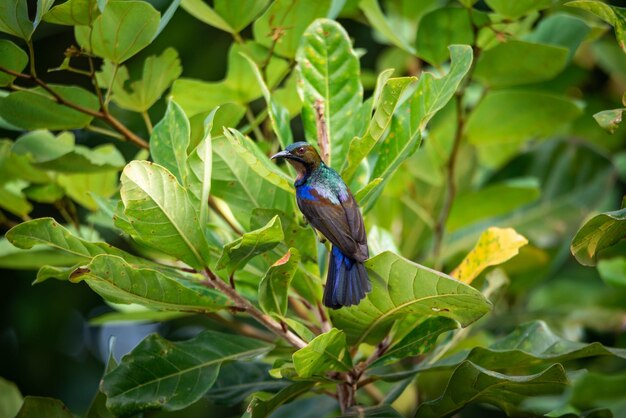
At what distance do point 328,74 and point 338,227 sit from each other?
0.34 meters

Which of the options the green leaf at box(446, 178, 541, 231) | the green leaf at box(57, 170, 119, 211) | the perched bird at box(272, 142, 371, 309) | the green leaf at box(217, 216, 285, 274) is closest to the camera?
the green leaf at box(217, 216, 285, 274)

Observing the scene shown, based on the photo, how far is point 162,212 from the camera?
1248 millimetres

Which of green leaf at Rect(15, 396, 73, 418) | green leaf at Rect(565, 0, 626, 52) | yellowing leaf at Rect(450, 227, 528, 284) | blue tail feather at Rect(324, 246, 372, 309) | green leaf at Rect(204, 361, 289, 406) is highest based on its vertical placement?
green leaf at Rect(565, 0, 626, 52)

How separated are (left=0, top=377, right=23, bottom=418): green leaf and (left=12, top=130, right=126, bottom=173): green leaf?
56 centimetres

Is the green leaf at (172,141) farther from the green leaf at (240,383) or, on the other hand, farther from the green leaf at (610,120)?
the green leaf at (610,120)

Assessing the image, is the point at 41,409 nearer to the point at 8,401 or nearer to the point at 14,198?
the point at 8,401

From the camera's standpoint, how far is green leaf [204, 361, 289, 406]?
1.68 metres

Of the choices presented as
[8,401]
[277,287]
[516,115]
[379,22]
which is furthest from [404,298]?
[8,401]

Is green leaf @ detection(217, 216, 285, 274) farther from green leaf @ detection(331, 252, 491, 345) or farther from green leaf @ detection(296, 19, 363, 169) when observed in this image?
green leaf @ detection(296, 19, 363, 169)

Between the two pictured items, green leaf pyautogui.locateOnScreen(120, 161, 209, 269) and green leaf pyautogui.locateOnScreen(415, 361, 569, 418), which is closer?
green leaf pyautogui.locateOnScreen(120, 161, 209, 269)

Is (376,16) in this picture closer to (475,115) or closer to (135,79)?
(475,115)

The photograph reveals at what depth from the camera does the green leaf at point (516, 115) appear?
1975 millimetres

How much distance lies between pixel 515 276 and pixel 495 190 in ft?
1.48

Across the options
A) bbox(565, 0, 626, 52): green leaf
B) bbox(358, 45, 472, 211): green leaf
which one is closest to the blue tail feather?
bbox(358, 45, 472, 211): green leaf
